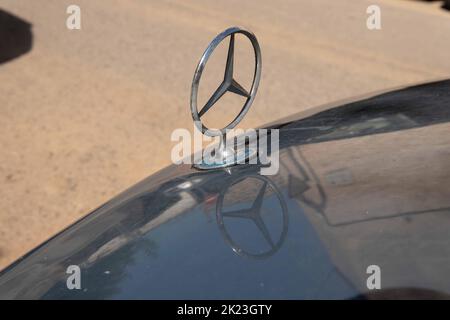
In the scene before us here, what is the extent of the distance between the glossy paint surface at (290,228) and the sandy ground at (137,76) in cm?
227

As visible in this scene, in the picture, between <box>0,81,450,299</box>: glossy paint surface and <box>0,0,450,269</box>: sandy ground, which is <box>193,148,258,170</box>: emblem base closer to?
<box>0,81,450,299</box>: glossy paint surface

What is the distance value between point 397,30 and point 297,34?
120 cm

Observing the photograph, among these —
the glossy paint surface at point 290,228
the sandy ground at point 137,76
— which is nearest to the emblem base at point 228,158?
the glossy paint surface at point 290,228

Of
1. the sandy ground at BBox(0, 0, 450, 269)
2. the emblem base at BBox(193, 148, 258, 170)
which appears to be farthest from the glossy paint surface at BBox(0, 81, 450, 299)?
the sandy ground at BBox(0, 0, 450, 269)

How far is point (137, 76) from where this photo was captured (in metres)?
6.64

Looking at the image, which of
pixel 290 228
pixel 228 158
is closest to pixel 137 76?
pixel 228 158

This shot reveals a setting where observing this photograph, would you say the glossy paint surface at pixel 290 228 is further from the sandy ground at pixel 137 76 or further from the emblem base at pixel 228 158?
the sandy ground at pixel 137 76

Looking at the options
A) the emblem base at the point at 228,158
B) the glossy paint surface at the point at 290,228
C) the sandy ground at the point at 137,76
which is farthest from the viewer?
the sandy ground at the point at 137,76

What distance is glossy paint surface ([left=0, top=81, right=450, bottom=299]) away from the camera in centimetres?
150

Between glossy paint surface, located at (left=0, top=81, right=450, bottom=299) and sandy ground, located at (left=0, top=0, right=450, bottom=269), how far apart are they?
7.43 feet

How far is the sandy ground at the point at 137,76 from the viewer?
4.85m
